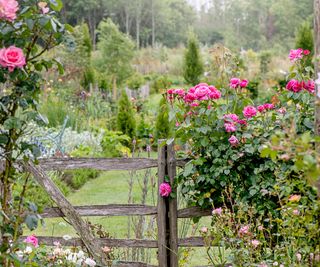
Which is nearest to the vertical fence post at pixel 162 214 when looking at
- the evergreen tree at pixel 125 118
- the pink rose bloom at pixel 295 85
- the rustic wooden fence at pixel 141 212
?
the rustic wooden fence at pixel 141 212

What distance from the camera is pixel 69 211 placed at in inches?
160

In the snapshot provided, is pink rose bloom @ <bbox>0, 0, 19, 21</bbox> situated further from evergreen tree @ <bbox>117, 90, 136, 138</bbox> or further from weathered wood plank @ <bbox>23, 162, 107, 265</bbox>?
evergreen tree @ <bbox>117, 90, 136, 138</bbox>

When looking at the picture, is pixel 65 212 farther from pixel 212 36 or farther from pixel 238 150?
pixel 212 36

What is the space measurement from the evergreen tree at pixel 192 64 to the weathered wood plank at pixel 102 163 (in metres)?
15.4

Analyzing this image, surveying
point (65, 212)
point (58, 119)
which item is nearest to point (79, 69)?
point (58, 119)

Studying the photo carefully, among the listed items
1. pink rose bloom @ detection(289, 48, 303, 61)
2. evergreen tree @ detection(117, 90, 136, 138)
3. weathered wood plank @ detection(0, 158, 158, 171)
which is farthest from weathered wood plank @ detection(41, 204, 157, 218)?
evergreen tree @ detection(117, 90, 136, 138)

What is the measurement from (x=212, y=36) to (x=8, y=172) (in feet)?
156

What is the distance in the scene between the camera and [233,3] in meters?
52.5

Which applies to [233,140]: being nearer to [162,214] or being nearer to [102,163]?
[162,214]

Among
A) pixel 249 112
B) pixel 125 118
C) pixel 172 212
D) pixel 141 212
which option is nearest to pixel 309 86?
pixel 249 112

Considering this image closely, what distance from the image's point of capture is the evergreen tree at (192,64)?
19.4 meters

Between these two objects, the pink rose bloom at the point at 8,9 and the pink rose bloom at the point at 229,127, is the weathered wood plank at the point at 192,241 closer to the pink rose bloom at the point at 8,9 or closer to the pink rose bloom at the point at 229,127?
the pink rose bloom at the point at 229,127

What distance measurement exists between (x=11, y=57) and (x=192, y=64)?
57.1 feet

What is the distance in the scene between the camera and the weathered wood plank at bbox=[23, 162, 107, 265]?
A: 4.06m
